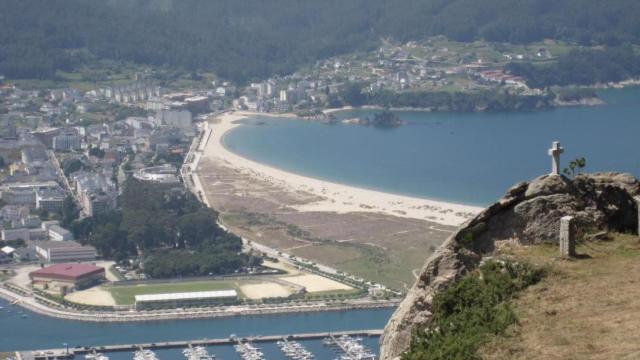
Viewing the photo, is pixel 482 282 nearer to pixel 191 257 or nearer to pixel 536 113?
pixel 191 257

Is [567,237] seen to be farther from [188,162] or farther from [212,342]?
[188,162]

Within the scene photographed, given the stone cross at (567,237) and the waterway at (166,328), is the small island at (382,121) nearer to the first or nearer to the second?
the waterway at (166,328)

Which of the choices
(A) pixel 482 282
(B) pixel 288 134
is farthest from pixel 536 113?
(A) pixel 482 282

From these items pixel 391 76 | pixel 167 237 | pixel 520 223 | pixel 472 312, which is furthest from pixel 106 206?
pixel 391 76

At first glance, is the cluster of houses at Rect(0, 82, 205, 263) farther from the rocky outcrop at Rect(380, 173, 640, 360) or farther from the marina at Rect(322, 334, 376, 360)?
the rocky outcrop at Rect(380, 173, 640, 360)

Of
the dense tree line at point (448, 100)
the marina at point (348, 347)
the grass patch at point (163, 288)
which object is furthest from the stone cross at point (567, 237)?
the dense tree line at point (448, 100)
